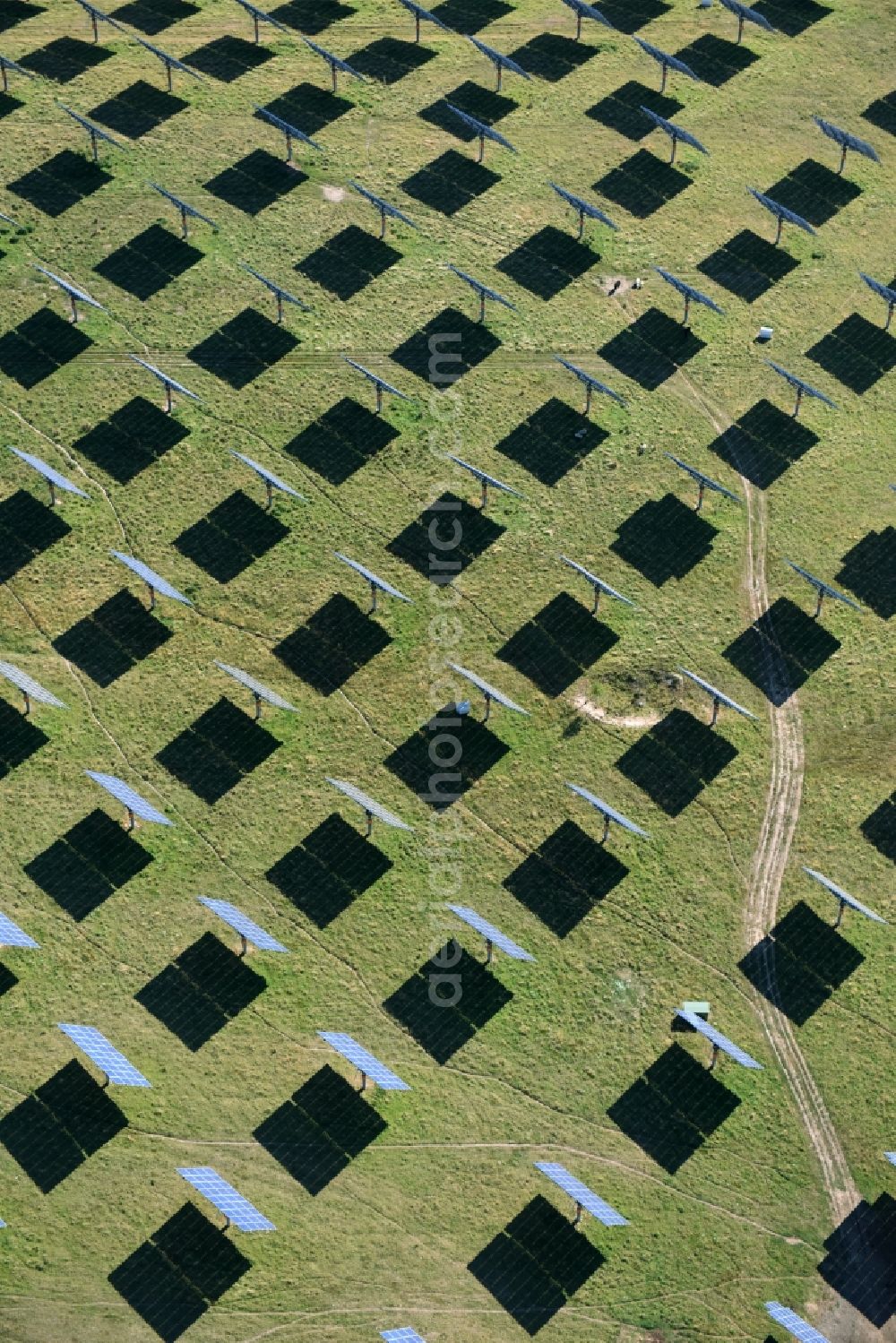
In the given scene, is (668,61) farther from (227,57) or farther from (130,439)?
(130,439)

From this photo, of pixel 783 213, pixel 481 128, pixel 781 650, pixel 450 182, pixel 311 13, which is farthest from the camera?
pixel 311 13

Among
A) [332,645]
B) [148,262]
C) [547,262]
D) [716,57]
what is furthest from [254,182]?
[332,645]

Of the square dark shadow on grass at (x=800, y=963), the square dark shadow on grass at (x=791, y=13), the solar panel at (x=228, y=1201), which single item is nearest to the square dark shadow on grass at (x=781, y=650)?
the square dark shadow on grass at (x=800, y=963)

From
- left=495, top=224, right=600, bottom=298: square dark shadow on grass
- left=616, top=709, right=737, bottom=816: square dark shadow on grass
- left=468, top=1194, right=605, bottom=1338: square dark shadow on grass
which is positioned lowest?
left=468, top=1194, right=605, bottom=1338: square dark shadow on grass

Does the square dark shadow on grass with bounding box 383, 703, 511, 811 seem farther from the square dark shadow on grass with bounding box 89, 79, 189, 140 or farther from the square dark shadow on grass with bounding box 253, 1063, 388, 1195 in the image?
the square dark shadow on grass with bounding box 89, 79, 189, 140

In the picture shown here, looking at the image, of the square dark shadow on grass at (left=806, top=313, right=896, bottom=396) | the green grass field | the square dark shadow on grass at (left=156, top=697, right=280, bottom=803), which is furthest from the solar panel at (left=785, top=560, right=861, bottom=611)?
the square dark shadow on grass at (left=156, top=697, right=280, bottom=803)

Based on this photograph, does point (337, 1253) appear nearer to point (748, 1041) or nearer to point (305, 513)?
point (748, 1041)
